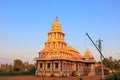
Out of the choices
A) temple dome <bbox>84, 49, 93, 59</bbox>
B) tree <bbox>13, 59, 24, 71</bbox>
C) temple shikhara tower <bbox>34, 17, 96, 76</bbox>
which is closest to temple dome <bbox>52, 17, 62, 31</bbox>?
temple shikhara tower <bbox>34, 17, 96, 76</bbox>

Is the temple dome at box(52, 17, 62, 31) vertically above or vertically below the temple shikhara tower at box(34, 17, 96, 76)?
above

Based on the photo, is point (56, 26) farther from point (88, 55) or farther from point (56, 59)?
point (88, 55)

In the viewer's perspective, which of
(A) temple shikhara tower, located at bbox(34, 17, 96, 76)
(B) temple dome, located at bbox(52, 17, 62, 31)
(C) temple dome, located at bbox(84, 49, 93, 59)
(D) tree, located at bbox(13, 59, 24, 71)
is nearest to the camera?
(A) temple shikhara tower, located at bbox(34, 17, 96, 76)

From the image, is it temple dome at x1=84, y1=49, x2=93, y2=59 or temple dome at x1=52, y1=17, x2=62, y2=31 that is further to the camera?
temple dome at x1=84, y1=49, x2=93, y2=59

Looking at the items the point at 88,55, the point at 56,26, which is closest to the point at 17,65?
the point at 56,26

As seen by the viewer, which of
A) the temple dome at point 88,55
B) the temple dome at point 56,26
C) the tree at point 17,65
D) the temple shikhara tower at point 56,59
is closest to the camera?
the temple shikhara tower at point 56,59

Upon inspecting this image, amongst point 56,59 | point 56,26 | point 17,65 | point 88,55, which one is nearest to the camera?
point 56,59

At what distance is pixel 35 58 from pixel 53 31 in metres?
9.59

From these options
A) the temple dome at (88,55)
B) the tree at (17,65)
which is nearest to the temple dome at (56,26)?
the temple dome at (88,55)

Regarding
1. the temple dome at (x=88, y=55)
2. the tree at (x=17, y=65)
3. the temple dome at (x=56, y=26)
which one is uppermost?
the temple dome at (x=56, y=26)

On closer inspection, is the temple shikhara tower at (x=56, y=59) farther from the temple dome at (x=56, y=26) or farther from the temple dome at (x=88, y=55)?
the temple dome at (x=88, y=55)

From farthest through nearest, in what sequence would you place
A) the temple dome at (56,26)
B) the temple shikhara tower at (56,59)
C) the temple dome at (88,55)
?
1. the temple dome at (88,55)
2. the temple dome at (56,26)
3. the temple shikhara tower at (56,59)

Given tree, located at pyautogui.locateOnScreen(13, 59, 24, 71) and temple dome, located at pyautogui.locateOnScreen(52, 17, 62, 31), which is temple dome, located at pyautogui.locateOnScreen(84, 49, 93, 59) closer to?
temple dome, located at pyautogui.locateOnScreen(52, 17, 62, 31)

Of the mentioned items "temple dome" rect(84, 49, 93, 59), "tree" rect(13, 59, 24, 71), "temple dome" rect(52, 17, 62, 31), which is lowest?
"tree" rect(13, 59, 24, 71)
